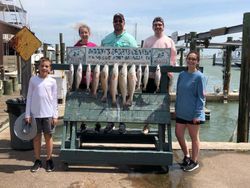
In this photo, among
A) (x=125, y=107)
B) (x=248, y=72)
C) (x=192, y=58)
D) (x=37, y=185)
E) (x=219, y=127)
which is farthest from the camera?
(x=219, y=127)

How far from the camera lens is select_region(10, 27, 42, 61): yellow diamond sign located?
6.73 m

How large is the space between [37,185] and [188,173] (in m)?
2.13

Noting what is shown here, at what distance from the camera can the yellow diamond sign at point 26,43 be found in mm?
6727

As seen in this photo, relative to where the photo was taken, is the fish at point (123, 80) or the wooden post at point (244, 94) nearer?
the fish at point (123, 80)

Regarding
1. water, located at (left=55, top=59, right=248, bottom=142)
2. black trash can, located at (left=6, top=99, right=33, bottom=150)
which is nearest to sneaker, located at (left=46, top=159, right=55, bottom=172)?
black trash can, located at (left=6, top=99, right=33, bottom=150)

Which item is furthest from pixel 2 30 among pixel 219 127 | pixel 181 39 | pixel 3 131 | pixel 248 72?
pixel 248 72

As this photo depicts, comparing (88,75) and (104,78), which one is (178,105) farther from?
(88,75)

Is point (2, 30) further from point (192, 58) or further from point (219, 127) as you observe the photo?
point (192, 58)

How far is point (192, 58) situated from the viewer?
5723 mm

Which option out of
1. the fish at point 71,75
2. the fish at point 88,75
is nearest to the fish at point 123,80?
the fish at point 88,75

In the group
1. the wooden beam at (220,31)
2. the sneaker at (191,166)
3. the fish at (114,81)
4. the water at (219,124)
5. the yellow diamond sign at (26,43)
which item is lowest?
the water at (219,124)

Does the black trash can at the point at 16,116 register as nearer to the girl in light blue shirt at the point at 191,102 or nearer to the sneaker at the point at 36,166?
the sneaker at the point at 36,166

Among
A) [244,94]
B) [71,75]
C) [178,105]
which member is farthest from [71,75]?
[244,94]

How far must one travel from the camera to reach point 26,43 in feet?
22.2
